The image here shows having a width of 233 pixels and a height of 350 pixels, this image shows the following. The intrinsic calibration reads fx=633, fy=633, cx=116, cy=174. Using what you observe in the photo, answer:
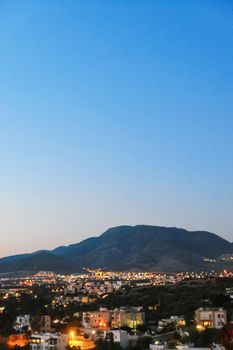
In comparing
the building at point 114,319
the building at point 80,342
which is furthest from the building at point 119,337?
the building at point 114,319

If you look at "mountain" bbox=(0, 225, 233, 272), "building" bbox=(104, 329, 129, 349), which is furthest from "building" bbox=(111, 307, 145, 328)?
"mountain" bbox=(0, 225, 233, 272)

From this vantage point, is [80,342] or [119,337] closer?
[119,337]

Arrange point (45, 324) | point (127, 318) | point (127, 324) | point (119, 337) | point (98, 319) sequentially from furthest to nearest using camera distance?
point (98, 319)
point (45, 324)
point (127, 318)
point (127, 324)
point (119, 337)

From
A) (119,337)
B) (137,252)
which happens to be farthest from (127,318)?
(137,252)

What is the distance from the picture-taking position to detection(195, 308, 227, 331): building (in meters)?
9.47

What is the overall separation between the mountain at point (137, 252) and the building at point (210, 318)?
22778 mm

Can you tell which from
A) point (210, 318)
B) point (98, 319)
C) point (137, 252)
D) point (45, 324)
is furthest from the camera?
point (137, 252)

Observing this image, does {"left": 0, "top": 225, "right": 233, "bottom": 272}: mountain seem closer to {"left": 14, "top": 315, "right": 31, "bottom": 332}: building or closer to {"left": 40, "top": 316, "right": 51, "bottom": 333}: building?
{"left": 14, "top": 315, "right": 31, "bottom": 332}: building

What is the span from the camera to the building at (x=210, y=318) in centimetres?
947

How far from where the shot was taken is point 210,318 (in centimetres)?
961

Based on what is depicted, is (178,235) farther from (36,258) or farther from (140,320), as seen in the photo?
(140,320)

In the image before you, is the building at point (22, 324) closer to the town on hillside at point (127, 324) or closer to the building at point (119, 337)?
the town on hillside at point (127, 324)

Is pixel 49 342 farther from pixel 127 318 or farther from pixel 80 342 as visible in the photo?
pixel 127 318

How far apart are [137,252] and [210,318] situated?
29820 millimetres
